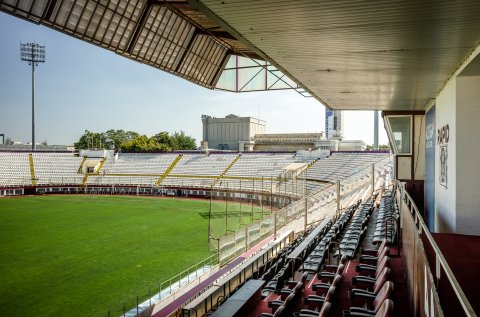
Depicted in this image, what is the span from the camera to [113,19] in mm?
14148

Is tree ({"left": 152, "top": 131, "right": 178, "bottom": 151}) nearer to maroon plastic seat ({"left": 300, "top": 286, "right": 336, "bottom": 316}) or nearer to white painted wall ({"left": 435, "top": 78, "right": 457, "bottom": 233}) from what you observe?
white painted wall ({"left": 435, "top": 78, "right": 457, "bottom": 233})

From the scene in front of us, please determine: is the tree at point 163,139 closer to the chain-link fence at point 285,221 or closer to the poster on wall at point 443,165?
the chain-link fence at point 285,221

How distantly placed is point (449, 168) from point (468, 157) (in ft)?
2.66

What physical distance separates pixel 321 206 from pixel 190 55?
1019cm

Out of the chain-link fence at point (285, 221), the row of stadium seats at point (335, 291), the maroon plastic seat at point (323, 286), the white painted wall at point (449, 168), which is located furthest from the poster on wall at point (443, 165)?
the chain-link fence at point (285, 221)


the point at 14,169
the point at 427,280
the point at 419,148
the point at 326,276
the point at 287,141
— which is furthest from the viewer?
the point at 287,141

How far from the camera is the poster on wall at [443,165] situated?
8.51 m

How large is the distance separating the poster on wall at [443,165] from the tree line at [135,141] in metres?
56.3

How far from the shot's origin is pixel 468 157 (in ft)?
24.1

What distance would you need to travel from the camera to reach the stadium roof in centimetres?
407

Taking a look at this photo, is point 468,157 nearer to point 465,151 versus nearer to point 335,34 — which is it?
point 465,151

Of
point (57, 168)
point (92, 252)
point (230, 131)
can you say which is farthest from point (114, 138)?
point (92, 252)

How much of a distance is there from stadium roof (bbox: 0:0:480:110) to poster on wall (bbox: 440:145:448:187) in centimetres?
149

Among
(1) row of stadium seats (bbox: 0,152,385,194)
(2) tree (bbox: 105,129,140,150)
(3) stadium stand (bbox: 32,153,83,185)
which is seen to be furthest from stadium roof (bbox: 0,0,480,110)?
(2) tree (bbox: 105,129,140,150)
